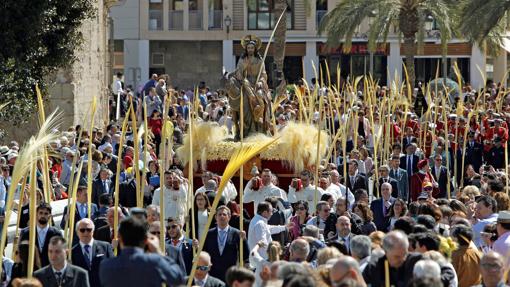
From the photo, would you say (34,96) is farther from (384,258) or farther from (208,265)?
(384,258)

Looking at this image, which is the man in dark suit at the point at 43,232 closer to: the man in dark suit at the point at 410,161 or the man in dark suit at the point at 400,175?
the man in dark suit at the point at 400,175

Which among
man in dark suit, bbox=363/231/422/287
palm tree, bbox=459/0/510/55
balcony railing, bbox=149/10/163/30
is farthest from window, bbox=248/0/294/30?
man in dark suit, bbox=363/231/422/287

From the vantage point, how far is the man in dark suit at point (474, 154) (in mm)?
25359

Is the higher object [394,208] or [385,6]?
[385,6]

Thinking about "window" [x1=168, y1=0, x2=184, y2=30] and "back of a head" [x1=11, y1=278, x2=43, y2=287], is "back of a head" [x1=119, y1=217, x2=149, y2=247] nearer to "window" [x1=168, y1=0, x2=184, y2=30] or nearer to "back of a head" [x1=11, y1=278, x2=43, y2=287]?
"back of a head" [x1=11, y1=278, x2=43, y2=287]

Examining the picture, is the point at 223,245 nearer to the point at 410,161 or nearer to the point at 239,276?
the point at 239,276

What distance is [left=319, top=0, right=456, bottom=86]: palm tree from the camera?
131ft

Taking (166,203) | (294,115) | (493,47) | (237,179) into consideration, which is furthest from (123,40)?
(166,203)

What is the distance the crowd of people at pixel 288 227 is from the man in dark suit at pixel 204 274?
11 millimetres

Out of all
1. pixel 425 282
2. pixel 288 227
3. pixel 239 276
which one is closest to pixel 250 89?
pixel 288 227

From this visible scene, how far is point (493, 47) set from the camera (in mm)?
43938

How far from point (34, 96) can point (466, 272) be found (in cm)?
1599

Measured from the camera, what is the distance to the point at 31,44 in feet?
85.5

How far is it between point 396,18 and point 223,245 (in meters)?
28.8
